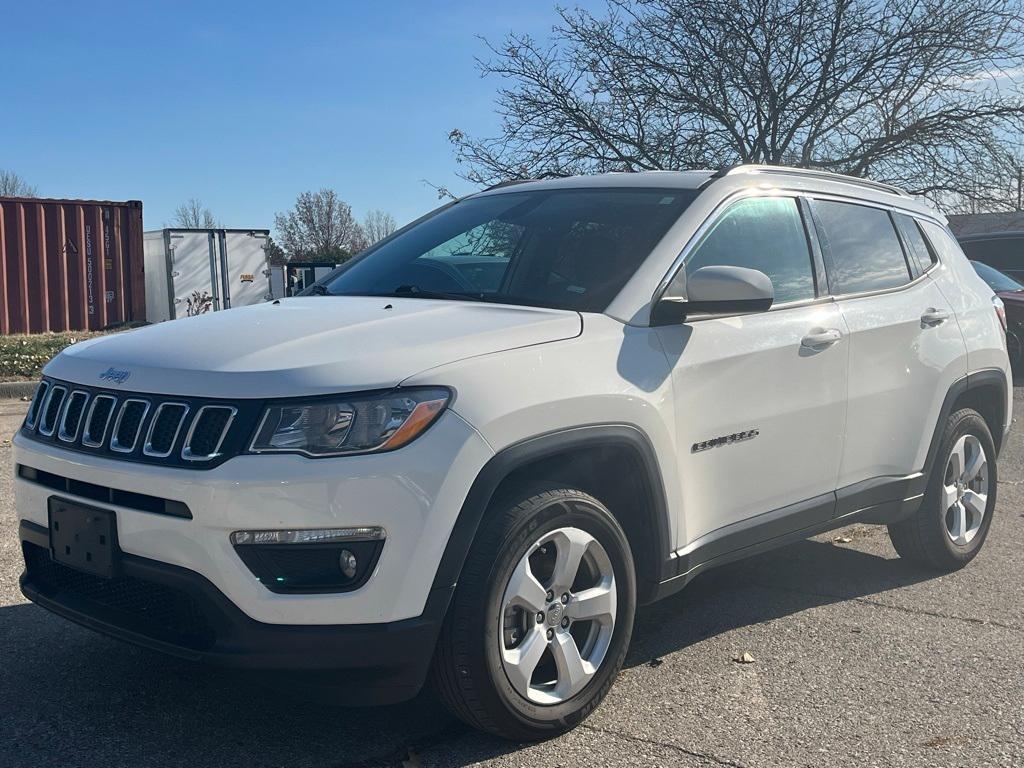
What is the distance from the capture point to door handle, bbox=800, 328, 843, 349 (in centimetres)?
408

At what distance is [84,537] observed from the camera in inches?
120

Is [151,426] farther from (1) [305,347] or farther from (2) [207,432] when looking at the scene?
(1) [305,347]

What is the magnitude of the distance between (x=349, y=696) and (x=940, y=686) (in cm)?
213

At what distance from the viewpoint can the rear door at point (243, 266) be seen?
2366 cm

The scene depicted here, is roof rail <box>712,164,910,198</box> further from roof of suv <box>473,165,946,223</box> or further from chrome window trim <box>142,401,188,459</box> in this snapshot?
chrome window trim <box>142,401,188,459</box>

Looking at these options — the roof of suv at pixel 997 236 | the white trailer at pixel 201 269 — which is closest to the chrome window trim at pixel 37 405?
the roof of suv at pixel 997 236

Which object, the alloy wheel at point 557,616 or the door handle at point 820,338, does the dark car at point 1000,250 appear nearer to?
the door handle at point 820,338

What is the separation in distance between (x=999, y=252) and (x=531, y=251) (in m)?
13.2

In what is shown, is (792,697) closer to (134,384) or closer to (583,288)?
(583,288)

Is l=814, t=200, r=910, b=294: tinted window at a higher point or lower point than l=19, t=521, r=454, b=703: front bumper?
higher

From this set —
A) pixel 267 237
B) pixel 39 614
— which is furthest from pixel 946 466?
pixel 267 237

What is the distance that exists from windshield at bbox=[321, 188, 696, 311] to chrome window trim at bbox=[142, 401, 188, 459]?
1.21 metres

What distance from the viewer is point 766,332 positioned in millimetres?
3938

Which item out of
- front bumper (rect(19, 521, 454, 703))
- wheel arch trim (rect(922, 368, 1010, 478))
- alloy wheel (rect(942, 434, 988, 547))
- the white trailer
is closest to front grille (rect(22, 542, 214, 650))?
front bumper (rect(19, 521, 454, 703))
